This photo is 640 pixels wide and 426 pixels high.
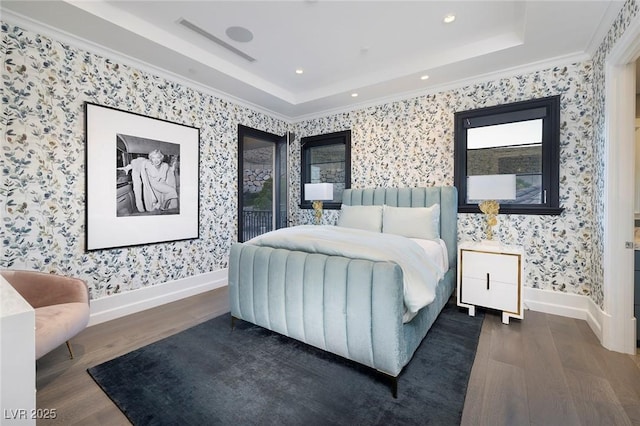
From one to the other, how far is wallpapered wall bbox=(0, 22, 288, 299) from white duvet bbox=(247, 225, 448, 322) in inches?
63.7

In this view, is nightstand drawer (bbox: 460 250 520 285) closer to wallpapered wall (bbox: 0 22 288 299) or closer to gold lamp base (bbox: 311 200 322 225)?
gold lamp base (bbox: 311 200 322 225)

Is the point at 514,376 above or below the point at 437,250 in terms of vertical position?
below

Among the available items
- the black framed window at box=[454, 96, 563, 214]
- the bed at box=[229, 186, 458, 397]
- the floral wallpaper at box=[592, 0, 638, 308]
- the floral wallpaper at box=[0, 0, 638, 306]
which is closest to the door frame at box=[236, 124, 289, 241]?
the floral wallpaper at box=[0, 0, 638, 306]

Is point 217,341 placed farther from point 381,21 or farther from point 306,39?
point 381,21

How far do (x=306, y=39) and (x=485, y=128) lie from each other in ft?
7.77

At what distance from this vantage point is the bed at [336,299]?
172 centimetres

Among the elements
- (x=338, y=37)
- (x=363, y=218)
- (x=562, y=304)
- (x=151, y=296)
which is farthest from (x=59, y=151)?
(x=562, y=304)

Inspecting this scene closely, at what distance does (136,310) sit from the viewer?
3.05 metres

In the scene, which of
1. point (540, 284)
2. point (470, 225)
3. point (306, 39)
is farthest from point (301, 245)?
point (540, 284)

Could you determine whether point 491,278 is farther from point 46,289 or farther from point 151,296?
point 46,289

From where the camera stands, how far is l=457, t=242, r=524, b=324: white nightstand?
271 cm

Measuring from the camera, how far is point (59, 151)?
2537 mm

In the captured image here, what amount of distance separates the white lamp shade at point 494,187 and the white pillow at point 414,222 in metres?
0.50

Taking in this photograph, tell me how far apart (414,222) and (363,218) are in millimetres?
642
